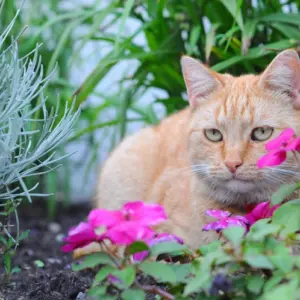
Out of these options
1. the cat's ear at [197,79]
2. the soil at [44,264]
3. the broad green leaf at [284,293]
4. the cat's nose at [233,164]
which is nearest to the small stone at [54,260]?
the soil at [44,264]

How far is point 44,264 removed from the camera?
310 centimetres

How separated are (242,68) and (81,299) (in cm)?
158

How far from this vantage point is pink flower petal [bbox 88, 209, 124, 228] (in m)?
1.69

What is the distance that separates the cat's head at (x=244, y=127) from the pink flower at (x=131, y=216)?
0.72 meters

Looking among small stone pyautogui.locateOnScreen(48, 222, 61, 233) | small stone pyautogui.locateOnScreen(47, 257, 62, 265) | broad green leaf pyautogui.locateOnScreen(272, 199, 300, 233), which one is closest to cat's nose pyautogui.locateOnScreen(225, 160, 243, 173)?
broad green leaf pyautogui.locateOnScreen(272, 199, 300, 233)

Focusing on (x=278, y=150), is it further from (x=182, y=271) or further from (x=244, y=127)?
(x=244, y=127)

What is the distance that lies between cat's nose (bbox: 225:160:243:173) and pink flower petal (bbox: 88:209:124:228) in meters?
0.75

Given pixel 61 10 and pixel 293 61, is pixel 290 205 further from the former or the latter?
pixel 61 10

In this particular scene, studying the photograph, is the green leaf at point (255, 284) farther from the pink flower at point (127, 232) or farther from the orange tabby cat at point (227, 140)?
the orange tabby cat at point (227, 140)

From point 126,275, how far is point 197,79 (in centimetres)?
120

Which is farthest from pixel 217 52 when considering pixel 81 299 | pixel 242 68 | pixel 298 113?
pixel 81 299

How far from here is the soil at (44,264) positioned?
7.92 feet

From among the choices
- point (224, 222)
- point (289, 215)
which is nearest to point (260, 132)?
point (224, 222)

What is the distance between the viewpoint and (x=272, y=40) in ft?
11.1
